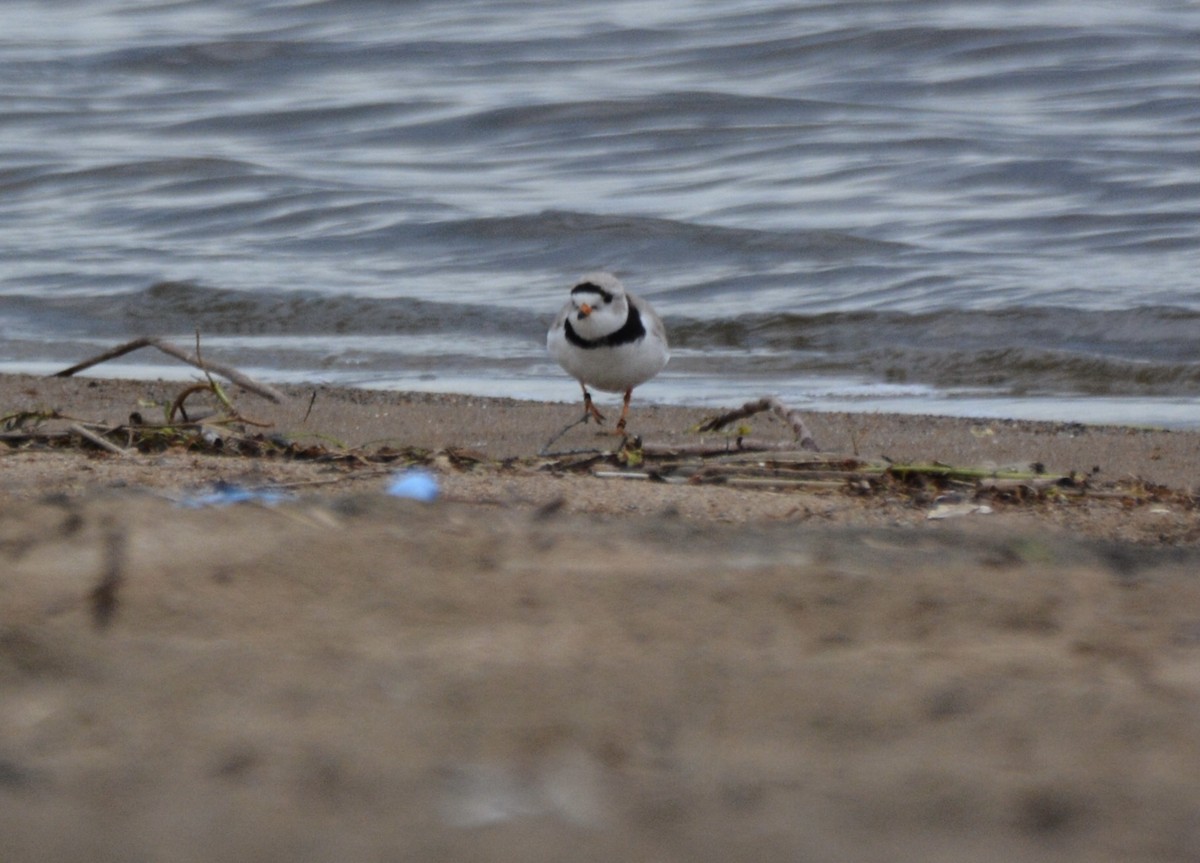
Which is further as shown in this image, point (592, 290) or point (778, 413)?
point (592, 290)

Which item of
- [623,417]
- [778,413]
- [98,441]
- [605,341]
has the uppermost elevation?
[98,441]

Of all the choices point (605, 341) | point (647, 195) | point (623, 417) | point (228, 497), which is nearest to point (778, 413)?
point (623, 417)

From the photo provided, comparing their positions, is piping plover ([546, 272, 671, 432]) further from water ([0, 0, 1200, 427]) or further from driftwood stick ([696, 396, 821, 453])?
driftwood stick ([696, 396, 821, 453])

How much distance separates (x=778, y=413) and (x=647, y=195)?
308 inches

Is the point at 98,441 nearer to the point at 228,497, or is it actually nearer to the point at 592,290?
the point at 228,497

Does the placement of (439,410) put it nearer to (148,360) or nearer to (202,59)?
(148,360)

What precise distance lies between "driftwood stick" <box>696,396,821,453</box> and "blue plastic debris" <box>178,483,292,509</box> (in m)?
1.59

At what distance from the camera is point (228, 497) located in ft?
8.00

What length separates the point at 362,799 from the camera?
1.43 meters

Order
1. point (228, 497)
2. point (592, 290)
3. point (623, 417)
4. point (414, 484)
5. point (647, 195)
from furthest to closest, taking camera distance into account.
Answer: point (647, 195) < point (592, 290) < point (623, 417) < point (414, 484) < point (228, 497)

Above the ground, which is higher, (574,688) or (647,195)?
(574,688)

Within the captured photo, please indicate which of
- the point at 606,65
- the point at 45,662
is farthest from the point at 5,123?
the point at 45,662

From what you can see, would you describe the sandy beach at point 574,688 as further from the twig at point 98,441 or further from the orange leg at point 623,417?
the orange leg at point 623,417

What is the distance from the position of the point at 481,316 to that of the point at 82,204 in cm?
454
